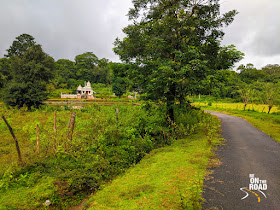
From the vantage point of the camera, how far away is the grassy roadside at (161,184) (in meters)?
4.10

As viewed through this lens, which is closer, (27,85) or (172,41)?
(172,41)

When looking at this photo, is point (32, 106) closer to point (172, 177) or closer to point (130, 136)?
point (130, 136)

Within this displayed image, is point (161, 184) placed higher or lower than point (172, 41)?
lower

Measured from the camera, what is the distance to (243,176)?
539 centimetres

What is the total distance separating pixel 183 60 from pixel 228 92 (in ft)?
170

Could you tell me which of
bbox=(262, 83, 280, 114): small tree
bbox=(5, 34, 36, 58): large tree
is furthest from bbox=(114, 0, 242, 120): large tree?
bbox=(5, 34, 36, 58): large tree

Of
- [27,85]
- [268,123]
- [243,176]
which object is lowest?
[243,176]

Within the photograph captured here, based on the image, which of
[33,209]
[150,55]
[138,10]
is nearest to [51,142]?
[33,209]

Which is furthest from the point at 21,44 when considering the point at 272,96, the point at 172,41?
the point at 272,96

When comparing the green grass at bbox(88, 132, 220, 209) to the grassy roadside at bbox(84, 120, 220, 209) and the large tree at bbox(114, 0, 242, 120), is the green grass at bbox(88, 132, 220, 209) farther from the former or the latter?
the large tree at bbox(114, 0, 242, 120)

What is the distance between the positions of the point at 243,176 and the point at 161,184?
2773 mm

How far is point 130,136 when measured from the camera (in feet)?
28.2

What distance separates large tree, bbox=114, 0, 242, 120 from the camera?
391 inches

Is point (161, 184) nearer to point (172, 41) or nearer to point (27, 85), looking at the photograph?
point (172, 41)
